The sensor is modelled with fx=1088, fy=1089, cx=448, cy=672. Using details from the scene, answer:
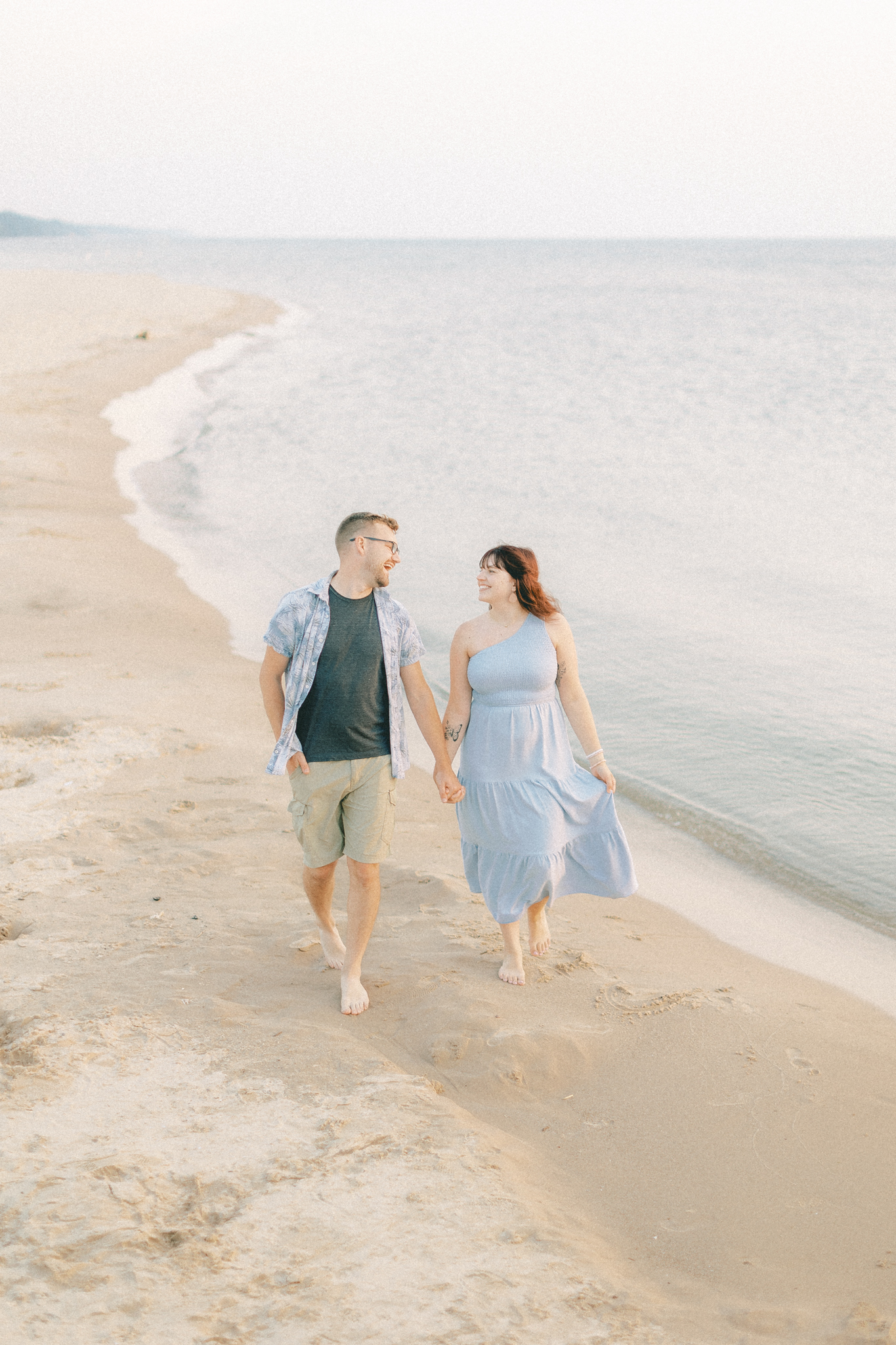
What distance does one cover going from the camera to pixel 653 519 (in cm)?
1409

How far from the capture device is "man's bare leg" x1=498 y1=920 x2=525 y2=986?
4293 millimetres

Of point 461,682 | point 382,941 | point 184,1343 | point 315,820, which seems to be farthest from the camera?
point 382,941

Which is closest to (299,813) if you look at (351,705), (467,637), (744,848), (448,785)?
(351,705)

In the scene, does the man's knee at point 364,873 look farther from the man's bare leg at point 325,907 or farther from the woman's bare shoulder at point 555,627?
the woman's bare shoulder at point 555,627

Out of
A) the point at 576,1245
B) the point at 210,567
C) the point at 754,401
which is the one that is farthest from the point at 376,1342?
the point at 754,401

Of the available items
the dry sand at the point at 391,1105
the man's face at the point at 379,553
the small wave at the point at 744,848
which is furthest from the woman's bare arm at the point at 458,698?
the small wave at the point at 744,848

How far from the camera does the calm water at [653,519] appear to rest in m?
6.99

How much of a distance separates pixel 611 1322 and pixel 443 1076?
120 centimetres

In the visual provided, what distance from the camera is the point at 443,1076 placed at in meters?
3.76

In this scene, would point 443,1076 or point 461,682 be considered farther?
point 461,682

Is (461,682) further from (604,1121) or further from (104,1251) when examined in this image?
(104,1251)

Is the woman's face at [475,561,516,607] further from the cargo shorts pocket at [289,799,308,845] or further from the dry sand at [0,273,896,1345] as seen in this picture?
the dry sand at [0,273,896,1345]

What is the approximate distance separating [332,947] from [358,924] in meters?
0.41

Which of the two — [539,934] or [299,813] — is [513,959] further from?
[299,813]
